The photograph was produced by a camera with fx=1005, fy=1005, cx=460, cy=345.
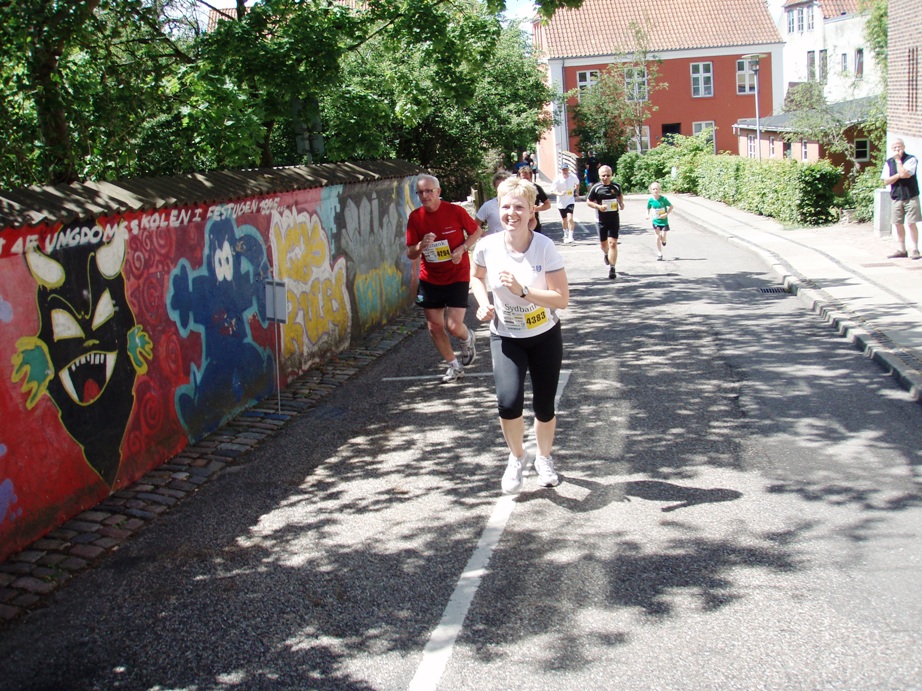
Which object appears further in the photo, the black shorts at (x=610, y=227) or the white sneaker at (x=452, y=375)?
the black shorts at (x=610, y=227)

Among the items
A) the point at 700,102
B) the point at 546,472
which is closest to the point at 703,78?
the point at 700,102

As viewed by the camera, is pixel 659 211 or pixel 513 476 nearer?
pixel 513 476

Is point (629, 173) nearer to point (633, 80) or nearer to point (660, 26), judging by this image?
point (633, 80)

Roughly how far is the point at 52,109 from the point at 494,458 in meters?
6.48

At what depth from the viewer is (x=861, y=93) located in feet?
166

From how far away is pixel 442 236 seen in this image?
944cm

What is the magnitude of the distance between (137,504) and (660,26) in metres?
56.7

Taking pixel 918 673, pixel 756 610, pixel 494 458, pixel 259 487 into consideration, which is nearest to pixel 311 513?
pixel 259 487

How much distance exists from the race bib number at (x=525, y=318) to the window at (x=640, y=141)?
151 ft

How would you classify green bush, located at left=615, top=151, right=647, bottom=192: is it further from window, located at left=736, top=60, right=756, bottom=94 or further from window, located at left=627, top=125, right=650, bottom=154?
window, located at left=736, top=60, right=756, bottom=94

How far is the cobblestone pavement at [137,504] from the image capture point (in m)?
5.66

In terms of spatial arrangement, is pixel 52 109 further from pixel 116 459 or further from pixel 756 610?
pixel 756 610

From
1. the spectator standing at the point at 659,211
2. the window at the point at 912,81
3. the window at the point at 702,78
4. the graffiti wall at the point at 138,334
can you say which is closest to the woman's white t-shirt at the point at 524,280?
the graffiti wall at the point at 138,334

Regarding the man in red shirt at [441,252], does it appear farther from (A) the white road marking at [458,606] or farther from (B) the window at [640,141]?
(B) the window at [640,141]
